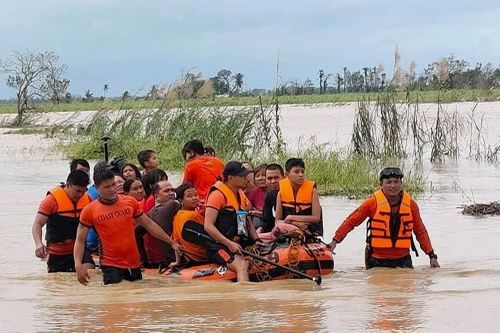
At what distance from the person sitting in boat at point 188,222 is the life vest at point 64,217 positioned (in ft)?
2.90

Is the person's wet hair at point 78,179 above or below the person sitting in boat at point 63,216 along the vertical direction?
above

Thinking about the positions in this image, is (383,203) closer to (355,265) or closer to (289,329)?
(355,265)

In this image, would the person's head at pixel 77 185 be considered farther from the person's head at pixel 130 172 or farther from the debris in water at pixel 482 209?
the debris in water at pixel 482 209

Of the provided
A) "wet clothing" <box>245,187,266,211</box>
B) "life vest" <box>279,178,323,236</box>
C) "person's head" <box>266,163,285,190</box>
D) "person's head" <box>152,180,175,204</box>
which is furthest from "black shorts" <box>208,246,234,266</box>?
"wet clothing" <box>245,187,266,211</box>

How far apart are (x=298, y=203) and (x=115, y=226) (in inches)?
82.5

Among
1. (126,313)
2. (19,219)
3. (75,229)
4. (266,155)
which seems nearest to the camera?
(126,313)

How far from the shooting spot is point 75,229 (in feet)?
32.3

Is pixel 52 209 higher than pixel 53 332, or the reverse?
pixel 52 209

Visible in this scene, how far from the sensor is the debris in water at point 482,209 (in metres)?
14.7

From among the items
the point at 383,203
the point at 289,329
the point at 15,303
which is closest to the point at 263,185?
the point at 383,203

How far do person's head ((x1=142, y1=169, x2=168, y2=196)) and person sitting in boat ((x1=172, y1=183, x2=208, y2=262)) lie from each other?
1.68 feet

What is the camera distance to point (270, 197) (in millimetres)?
10727

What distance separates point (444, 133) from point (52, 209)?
14.2 metres

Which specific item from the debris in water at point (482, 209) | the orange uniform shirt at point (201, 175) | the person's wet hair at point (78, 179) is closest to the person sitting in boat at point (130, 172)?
the orange uniform shirt at point (201, 175)
